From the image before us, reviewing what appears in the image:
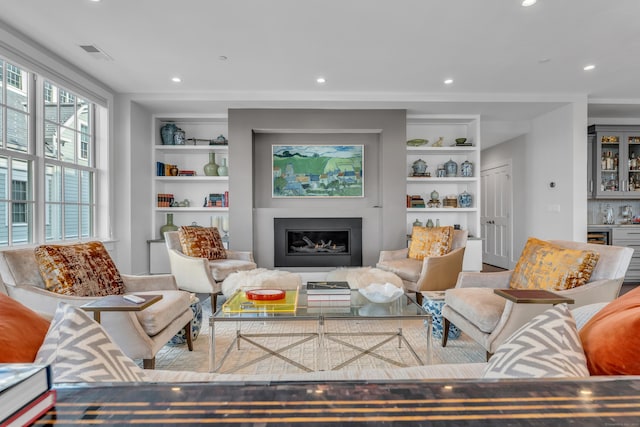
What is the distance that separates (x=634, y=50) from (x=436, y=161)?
2.55 meters

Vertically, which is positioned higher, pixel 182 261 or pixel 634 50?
pixel 634 50

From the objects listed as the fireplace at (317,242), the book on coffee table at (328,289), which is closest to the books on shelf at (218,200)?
the fireplace at (317,242)

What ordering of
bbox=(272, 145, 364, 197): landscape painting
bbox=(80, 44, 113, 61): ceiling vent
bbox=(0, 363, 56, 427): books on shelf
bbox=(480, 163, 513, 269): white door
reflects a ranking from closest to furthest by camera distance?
bbox=(0, 363, 56, 427): books on shelf
bbox=(80, 44, 113, 61): ceiling vent
bbox=(272, 145, 364, 197): landscape painting
bbox=(480, 163, 513, 269): white door

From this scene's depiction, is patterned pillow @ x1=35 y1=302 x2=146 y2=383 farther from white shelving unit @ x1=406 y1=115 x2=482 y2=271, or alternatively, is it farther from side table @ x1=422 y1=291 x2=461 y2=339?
white shelving unit @ x1=406 y1=115 x2=482 y2=271

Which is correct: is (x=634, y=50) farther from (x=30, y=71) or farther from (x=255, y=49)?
(x=30, y=71)

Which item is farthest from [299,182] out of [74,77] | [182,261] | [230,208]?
[74,77]

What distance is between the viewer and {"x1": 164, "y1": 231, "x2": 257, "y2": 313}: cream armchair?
137 inches

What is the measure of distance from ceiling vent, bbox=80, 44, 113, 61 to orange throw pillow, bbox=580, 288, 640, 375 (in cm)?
A: 414

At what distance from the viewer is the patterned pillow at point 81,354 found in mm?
812

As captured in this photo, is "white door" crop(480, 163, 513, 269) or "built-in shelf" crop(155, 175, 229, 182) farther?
"white door" crop(480, 163, 513, 269)

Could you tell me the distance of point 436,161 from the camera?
18.1 ft

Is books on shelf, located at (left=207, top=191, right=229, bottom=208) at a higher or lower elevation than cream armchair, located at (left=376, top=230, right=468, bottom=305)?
higher

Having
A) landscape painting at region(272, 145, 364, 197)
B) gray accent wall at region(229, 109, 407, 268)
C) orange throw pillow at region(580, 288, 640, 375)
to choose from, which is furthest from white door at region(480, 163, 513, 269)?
orange throw pillow at region(580, 288, 640, 375)

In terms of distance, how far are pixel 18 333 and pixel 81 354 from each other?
0.23 metres
